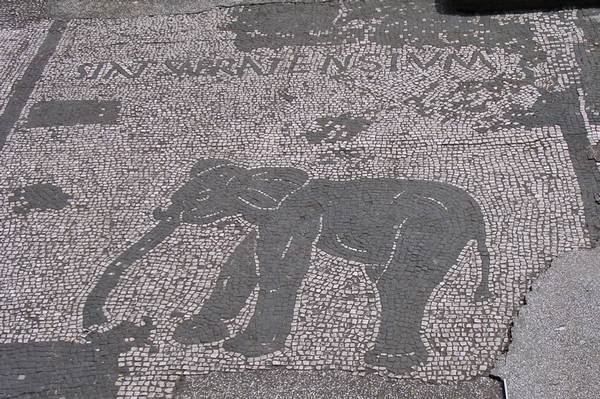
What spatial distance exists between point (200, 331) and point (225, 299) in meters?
0.36

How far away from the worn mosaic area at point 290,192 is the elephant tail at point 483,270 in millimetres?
15

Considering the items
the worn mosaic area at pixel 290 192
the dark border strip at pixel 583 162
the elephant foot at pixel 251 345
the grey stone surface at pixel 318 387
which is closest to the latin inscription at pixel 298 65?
the worn mosaic area at pixel 290 192

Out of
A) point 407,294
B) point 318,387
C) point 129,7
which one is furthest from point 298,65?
point 318,387

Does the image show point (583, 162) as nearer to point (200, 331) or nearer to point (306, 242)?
point (306, 242)

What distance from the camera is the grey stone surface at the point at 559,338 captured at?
5.58m

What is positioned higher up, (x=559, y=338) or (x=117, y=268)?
(x=559, y=338)

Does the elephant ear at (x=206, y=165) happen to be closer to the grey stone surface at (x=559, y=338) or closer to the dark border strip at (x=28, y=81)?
the dark border strip at (x=28, y=81)

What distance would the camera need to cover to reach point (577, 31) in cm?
916

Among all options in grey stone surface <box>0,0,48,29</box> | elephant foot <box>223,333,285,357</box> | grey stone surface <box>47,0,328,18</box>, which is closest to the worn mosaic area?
elephant foot <box>223,333,285,357</box>

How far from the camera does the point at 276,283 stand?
21.6 feet

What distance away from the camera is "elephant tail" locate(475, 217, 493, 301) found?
634 cm

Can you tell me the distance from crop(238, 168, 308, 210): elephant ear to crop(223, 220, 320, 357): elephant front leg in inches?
13.7

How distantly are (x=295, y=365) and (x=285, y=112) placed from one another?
330 centimetres

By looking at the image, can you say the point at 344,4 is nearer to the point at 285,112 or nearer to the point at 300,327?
the point at 285,112
